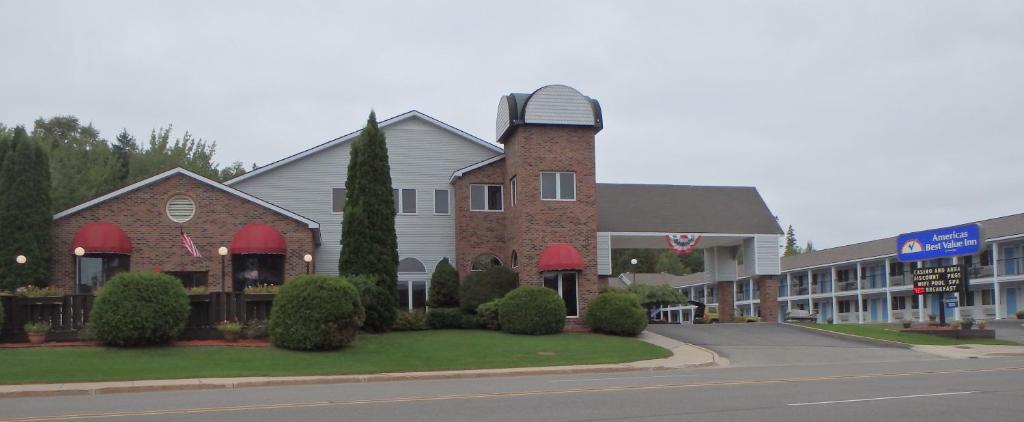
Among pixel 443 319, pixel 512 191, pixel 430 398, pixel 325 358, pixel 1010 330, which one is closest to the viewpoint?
pixel 430 398

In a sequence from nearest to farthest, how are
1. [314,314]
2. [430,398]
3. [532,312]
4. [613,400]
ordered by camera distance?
[613,400], [430,398], [314,314], [532,312]

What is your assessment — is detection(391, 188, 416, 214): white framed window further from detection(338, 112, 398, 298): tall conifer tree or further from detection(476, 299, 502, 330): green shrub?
detection(476, 299, 502, 330): green shrub

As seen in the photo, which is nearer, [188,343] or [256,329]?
[188,343]

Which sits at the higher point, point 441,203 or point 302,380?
point 441,203

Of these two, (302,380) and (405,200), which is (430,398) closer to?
(302,380)

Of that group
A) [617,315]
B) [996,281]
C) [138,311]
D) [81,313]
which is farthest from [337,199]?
[996,281]

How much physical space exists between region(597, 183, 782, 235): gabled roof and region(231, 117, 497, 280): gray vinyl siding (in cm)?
579

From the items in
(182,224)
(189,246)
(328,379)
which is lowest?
(328,379)

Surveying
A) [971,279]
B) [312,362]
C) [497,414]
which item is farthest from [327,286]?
[971,279]

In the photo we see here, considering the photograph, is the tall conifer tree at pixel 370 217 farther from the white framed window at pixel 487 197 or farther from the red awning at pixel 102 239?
the red awning at pixel 102 239

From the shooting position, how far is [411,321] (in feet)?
106

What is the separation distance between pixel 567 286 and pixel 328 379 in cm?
1465

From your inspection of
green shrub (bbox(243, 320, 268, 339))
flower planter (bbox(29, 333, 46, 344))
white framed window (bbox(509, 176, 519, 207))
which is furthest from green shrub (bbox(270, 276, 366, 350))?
white framed window (bbox(509, 176, 519, 207))

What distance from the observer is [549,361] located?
85.9 feet
